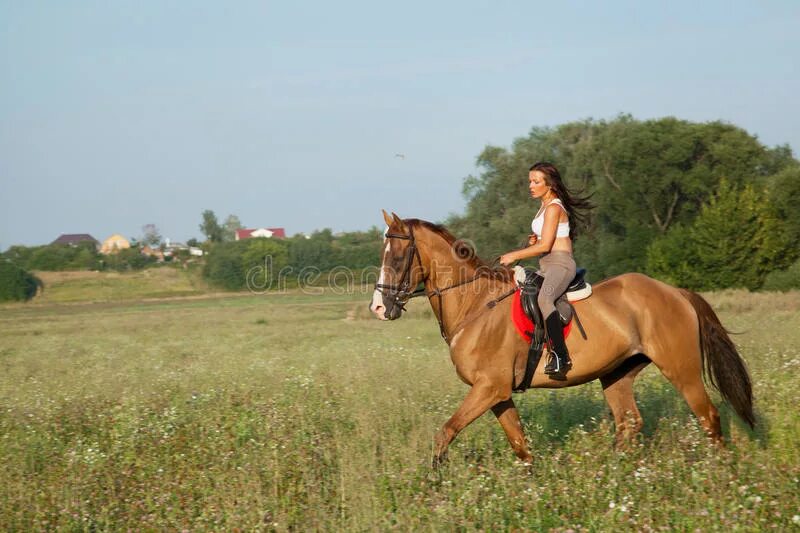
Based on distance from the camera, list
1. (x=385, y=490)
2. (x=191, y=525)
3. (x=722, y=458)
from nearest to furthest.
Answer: (x=191, y=525), (x=385, y=490), (x=722, y=458)

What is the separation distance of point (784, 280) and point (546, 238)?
4081cm

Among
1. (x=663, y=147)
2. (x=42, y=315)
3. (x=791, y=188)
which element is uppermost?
(x=663, y=147)

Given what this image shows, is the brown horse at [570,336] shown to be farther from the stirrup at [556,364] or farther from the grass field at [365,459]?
the grass field at [365,459]

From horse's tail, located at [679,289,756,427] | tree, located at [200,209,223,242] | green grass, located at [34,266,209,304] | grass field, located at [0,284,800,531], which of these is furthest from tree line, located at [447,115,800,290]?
tree, located at [200,209,223,242]

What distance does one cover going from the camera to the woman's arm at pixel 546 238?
295 inches

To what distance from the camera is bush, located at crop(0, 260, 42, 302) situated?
206 feet

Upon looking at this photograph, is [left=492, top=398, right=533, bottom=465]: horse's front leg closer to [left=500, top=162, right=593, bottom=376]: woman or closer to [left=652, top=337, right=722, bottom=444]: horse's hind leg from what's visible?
[left=500, top=162, right=593, bottom=376]: woman

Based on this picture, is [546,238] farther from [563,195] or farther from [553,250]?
[563,195]

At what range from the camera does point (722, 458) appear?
7.21 meters

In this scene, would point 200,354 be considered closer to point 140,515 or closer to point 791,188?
point 140,515

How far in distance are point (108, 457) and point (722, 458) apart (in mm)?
6081

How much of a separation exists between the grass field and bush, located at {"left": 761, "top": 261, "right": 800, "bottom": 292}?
32.4 metres

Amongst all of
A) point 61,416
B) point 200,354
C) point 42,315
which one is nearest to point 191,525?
point 61,416

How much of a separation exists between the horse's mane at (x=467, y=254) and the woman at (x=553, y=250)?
440mm
